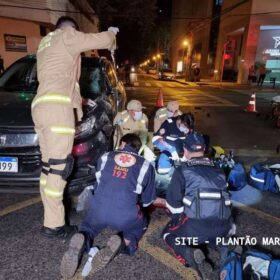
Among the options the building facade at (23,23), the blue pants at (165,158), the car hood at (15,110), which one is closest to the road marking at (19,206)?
the car hood at (15,110)

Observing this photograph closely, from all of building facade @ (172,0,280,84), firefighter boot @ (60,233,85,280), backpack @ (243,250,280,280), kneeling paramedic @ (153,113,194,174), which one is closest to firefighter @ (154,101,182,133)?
kneeling paramedic @ (153,113,194,174)

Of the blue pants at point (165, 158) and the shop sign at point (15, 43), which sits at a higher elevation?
the shop sign at point (15, 43)

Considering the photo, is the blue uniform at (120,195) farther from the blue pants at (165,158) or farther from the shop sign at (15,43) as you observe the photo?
the shop sign at (15,43)

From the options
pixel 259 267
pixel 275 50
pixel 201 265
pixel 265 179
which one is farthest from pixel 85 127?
pixel 275 50

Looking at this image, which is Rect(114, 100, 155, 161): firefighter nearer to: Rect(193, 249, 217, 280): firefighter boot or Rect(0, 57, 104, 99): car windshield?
Rect(0, 57, 104, 99): car windshield

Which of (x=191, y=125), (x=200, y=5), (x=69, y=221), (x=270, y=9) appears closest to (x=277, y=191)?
(x=191, y=125)

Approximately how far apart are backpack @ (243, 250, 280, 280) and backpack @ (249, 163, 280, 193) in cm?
191

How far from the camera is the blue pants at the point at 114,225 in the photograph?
2.66 m

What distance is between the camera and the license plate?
10.1 feet

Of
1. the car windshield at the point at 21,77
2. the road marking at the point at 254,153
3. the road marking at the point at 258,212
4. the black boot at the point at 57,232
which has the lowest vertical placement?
the road marking at the point at 254,153

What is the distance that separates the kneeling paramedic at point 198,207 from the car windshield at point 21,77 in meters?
2.86

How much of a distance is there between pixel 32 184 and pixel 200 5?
44.3 metres

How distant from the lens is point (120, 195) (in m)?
2.65

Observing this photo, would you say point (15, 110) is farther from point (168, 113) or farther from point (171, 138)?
point (168, 113)
